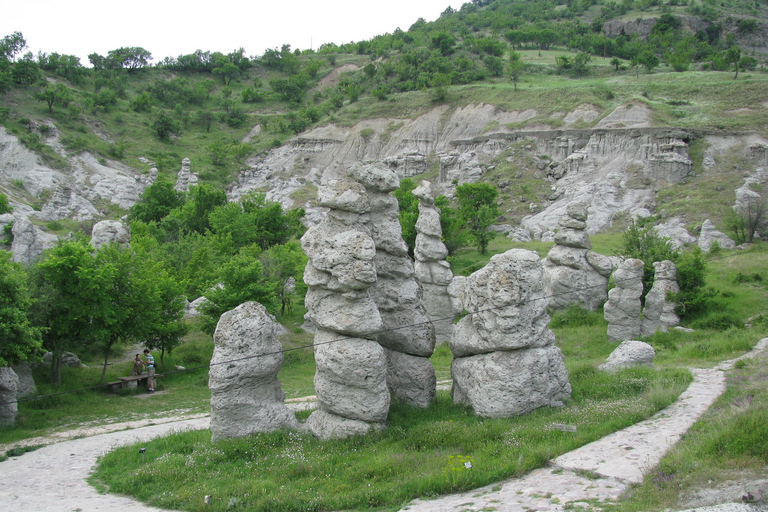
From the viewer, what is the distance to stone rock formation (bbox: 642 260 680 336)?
22609mm

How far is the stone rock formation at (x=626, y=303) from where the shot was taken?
70.4ft

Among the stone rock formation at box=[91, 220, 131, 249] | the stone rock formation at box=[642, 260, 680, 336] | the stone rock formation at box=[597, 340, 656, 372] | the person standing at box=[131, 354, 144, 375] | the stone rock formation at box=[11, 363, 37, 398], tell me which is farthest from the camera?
the stone rock formation at box=[91, 220, 131, 249]

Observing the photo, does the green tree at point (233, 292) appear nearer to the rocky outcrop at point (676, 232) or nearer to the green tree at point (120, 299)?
the green tree at point (120, 299)

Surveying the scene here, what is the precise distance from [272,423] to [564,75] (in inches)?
3384

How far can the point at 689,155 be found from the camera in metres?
52.7

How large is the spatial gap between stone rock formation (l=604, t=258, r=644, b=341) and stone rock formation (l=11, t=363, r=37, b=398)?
2011 cm

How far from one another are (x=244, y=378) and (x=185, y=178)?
61.5 meters

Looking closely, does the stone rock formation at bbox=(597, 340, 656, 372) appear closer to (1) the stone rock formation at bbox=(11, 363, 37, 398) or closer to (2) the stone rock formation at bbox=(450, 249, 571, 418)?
(2) the stone rock formation at bbox=(450, 249, 571, 418)

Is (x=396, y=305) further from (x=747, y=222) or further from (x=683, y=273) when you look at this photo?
(x=747, y=222)

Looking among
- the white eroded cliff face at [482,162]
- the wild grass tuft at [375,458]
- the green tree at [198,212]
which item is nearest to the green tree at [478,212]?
the white eroded cliff face at [482,162]

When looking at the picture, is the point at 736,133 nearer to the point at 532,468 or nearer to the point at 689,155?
the point at 689,155

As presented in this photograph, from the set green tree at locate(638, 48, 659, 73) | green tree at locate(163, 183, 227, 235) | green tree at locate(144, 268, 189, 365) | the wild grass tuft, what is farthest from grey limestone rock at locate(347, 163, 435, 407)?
green tree at locate(638, 48, 659, 73)

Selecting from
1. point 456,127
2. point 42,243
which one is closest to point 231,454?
point 42,243

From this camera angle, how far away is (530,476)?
968 centimetres
